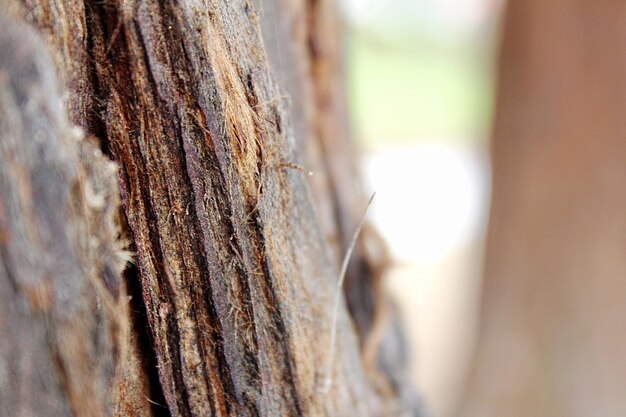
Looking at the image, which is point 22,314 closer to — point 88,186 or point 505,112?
point 88,186

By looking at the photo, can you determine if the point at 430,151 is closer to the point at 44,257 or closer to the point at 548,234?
the point at 548,234

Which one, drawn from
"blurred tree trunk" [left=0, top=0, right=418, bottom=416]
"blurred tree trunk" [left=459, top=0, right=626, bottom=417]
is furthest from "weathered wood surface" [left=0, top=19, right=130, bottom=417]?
"blurred tree trunk" [left=459, top=0, right=626, bottom=417]

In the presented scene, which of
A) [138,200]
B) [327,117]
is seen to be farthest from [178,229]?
[327,117]

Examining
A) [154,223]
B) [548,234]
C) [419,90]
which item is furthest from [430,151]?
[154,223]

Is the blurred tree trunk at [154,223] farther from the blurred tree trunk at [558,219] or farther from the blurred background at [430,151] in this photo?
the blurred tree trunk at [558,219]

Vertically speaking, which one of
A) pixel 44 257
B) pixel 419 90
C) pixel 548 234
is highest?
pixel 419 90

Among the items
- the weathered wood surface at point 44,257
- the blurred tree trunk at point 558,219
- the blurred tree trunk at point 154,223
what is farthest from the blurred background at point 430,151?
the weathered wood surface at point 44,257
